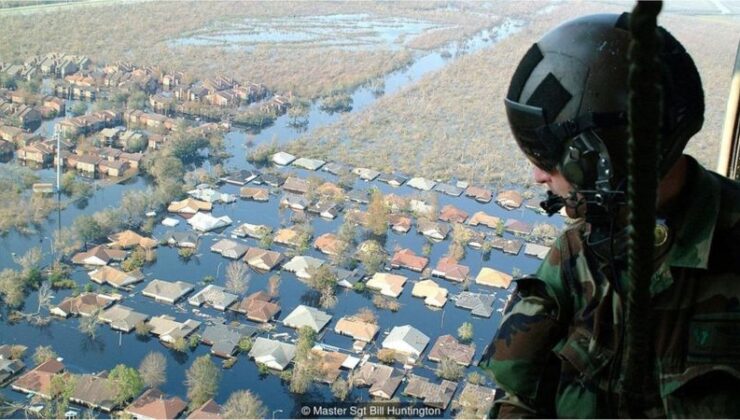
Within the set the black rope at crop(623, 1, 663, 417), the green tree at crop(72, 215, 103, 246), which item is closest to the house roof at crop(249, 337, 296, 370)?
the green tree at crop(72, 215, 103, 246)

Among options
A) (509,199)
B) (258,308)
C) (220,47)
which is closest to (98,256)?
(258,308)

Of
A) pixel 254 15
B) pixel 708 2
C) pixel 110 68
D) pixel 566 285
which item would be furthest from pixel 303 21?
pixel 566 285

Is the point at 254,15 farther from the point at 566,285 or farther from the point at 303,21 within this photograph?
the point at 566,285

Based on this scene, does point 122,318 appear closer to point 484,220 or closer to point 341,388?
point 341,388

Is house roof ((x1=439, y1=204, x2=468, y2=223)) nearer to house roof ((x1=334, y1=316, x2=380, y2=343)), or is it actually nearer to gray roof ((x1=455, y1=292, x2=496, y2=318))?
gray roof ((x1=455, y1=292, x2=496, y2=318))

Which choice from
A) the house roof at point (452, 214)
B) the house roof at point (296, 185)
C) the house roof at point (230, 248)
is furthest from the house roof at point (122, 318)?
the house roof at point (452, 214)
